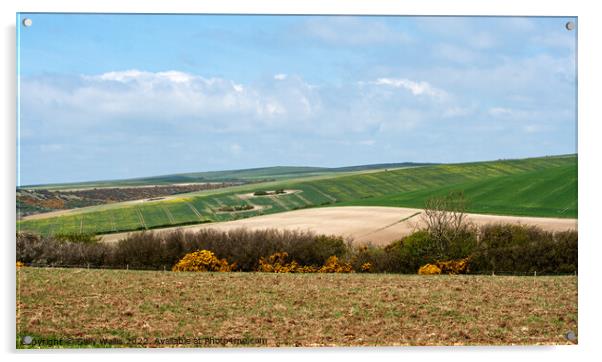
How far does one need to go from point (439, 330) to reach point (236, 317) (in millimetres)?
2195

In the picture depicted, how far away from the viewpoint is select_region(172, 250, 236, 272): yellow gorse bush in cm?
904

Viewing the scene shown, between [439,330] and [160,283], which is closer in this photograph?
[439,330]

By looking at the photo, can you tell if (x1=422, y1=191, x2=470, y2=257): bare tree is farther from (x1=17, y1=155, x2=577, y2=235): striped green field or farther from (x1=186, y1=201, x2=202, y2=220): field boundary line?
(x1=186, y1=201, x2=202, y2=220): field boundary line

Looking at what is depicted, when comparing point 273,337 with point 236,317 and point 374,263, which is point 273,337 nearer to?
point 236,317

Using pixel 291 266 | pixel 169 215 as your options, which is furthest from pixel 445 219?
pixel 169 215

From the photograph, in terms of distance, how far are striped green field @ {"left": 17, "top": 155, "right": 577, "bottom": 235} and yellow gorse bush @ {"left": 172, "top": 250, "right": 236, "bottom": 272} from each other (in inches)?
17.7

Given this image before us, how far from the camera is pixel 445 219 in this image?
9297 mm

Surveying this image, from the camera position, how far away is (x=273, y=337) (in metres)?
8.12

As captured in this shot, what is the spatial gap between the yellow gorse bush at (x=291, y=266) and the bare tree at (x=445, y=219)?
1102 millimetres

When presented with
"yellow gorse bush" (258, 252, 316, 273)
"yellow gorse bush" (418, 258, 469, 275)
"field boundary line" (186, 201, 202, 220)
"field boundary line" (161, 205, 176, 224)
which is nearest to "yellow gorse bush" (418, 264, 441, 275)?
"yellow gorse bush" (418, 258, 469, 275)

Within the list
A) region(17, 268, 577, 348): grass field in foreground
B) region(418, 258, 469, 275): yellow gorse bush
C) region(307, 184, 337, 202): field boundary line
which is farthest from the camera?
region(307, 184, 337, 202): field boundary line

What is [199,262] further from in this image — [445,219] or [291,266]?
[445,219]

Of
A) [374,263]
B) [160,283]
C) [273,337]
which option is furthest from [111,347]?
[374,263]

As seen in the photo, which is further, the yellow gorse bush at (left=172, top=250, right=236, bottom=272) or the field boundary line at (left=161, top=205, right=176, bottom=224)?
the field boundary line at (left=161, top=205, right=176, bottom=224)
